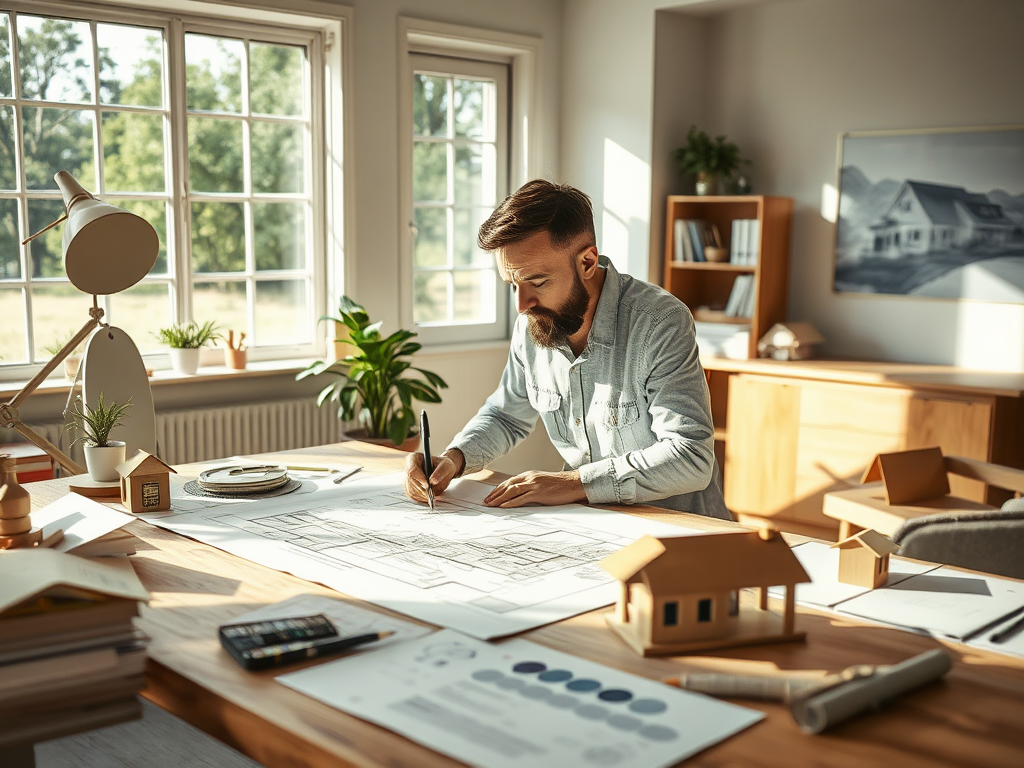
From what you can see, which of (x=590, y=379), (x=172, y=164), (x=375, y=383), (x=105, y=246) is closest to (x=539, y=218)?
(x=590, y=379)

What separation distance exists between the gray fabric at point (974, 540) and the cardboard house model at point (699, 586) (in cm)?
132

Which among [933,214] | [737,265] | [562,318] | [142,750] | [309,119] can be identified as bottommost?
[142,750]

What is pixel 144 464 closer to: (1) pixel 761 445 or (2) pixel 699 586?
(2) pixel 699 586

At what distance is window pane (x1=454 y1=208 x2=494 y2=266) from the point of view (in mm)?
5316

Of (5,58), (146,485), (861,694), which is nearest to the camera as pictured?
(861,694)

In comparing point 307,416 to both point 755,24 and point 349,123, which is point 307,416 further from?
point 755,24

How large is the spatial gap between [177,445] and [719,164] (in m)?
2.85

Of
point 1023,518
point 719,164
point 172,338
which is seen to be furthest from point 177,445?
point 1023,518

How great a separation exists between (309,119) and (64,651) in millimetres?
3827

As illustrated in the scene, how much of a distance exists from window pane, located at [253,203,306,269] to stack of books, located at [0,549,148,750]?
3512mm

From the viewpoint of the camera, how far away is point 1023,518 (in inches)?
96.4

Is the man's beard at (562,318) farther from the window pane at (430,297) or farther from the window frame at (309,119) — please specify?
the window pane at (430,297)

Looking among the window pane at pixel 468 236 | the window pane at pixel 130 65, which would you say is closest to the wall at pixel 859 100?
the window pane at pixel 468 236

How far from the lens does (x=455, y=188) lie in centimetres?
525
